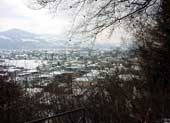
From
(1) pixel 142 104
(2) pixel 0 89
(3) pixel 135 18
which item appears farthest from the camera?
(2) pixel 0 89

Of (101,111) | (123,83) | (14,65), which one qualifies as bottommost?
(101,111)

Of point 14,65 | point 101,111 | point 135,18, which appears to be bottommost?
point 101,111

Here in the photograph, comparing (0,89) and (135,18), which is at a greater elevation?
(135,18)

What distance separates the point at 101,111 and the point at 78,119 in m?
1.86

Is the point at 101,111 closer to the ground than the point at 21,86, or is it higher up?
closer to the ground

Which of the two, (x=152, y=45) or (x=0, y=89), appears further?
(x=152, y=45)

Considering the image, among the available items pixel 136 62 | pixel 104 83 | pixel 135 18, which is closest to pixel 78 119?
pixel 104 83

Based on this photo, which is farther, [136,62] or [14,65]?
[136,62]

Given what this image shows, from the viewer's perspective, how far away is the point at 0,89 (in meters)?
11.0

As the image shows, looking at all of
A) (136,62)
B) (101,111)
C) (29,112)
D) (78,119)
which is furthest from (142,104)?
(136,62)

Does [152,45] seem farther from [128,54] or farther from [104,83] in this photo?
[104,83]

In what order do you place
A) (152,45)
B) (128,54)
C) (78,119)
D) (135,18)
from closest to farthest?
(78,119)
(135,18)
(152,45)
(128,54)

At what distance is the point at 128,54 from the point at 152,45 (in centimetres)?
151

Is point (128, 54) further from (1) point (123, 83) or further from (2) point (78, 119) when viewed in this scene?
(2) point (78, 119)
